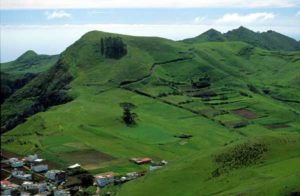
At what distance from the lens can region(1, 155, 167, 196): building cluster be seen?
105562 millimetres

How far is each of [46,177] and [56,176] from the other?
9.92ft

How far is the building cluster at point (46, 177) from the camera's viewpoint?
10556 cm

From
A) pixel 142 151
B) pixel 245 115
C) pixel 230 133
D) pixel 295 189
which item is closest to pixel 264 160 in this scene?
A: pixel 295 189

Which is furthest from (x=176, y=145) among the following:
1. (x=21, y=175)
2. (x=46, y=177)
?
(x=21, y=175)

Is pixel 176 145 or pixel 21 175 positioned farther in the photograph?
pixel 176 145

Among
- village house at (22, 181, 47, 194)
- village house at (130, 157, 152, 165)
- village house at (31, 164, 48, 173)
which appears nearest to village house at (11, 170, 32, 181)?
village house at (31, 164, 48, 173)

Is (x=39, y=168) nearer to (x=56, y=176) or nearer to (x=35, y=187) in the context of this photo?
(x=56, y=176)

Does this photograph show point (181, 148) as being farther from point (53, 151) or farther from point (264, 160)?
point (264, 160)

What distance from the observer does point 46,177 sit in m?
117

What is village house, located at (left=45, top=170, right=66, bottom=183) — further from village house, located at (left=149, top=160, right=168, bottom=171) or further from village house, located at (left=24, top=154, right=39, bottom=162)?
village house, located at (left=149, top=160, right=168, bottom=171)

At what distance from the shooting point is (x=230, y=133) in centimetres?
17362

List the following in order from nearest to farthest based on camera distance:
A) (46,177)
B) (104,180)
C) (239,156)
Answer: (239,156)
(104,180)
(46,177)

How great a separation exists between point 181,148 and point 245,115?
56.0 meters

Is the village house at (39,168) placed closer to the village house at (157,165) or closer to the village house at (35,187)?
the village house at (35,187)
